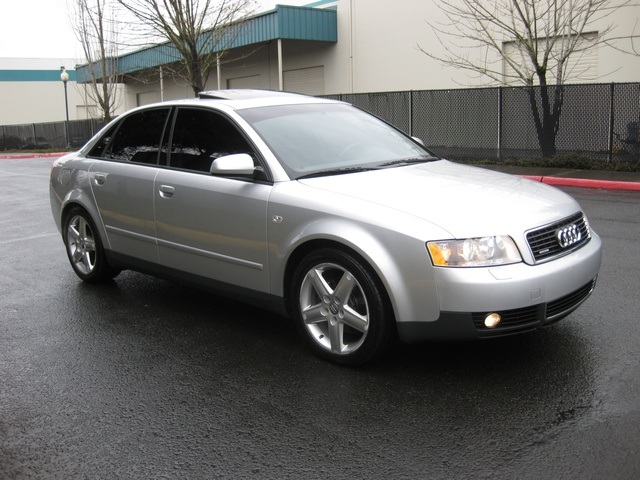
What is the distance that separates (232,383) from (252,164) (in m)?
1.44

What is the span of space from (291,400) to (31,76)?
56045mm

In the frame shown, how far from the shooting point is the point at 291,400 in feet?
12.7

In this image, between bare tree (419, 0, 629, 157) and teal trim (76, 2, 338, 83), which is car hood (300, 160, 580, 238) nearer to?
bare tree (419, 0, 629, 157)

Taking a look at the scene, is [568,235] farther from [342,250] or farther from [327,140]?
[327,140]

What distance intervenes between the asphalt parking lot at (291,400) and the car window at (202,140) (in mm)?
1233

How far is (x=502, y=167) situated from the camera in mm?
16109

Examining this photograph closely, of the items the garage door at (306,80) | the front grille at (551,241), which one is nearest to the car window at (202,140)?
the front grille at (551,241)

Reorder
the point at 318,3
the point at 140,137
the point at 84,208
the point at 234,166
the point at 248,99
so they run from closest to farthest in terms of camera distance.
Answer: the point at 234,166 < the point at 248,99 < the point at 140,137 < the point at 84,208 < the point at 318,3

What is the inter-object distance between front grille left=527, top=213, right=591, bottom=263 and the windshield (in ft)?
4.35

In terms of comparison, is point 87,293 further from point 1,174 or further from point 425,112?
point 1,174

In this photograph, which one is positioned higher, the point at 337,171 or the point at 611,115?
the point at 611,115

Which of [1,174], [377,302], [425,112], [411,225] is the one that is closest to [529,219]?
[411,225]

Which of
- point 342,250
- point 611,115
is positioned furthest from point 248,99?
point 611,115

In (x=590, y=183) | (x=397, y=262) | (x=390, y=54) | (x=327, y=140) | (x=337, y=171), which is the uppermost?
(x=390, y=54)
